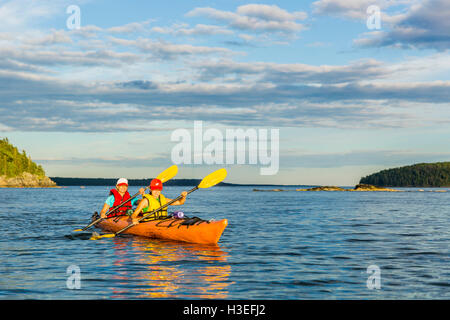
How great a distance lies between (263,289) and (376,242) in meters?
9.69

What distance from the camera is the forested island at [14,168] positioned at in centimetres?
18112

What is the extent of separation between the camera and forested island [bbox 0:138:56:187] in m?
181

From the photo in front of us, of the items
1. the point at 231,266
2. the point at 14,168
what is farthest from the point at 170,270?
the point at 14,168

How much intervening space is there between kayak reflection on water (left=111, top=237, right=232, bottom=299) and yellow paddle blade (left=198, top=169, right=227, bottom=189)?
8.76 feet

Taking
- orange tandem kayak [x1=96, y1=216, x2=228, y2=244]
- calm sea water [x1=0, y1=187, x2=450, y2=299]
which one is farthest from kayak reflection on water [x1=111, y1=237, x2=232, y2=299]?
orange tandem kayak [x1=96, y1=216, x2=228, y2=244]

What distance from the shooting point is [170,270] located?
37.6ft

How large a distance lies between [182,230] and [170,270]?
4.85 meters

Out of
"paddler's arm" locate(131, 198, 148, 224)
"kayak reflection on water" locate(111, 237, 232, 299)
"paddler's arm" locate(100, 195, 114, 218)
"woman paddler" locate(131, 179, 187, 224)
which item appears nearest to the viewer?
"kayak reflection on water" locate(111, 237, 232, 299)

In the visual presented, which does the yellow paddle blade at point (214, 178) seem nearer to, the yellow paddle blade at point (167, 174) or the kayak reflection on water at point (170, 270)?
the kayak reflection on water at point (170, 270)

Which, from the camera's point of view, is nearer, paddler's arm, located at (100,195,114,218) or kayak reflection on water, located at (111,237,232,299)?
kayak reflection on water, located at (111,237,232,299)

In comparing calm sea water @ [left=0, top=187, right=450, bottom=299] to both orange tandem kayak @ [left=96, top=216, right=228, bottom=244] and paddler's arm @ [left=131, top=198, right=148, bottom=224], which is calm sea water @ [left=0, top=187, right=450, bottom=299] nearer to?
orange tandem kayak @ [left=96, top=216, right=228, bottom=244]

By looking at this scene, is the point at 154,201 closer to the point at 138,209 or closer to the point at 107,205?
the point at 138,209

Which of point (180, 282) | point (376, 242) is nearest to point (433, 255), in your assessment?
point (376, 242)

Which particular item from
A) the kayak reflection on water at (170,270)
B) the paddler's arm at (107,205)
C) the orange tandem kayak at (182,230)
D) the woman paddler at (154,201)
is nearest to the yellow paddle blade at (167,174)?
the paddler's arm at (107,205)
